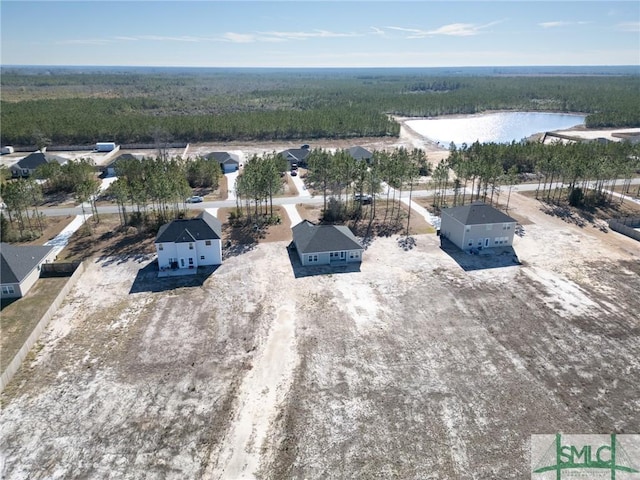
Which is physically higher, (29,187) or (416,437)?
(29,187)

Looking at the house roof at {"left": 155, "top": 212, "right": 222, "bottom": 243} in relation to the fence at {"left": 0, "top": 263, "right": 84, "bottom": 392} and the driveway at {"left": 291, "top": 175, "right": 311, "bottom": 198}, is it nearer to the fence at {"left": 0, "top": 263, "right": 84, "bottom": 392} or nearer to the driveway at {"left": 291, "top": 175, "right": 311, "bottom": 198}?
the fence at {"left": 0, "top": 263, "right": 84, "bottom": 392}

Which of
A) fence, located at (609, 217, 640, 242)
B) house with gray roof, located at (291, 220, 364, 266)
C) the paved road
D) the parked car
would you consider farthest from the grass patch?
fence, located at (609, 217, 640, 242)

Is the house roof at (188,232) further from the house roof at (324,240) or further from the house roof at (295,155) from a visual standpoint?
the house roof at (295,155)

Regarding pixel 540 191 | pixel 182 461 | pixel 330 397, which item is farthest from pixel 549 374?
pixel 540 191

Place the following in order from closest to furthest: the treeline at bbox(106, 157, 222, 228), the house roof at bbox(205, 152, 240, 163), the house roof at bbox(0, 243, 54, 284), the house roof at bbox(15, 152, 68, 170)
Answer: the house roof at bbox(0, 243, 54, 284)
the treeline at bbox(106, 157, 222, 228)
the house roof at bbox(15, 152, 68, 170)
the house roof at bbox(205, 152, 240, 163)

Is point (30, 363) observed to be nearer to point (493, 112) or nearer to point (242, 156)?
point (242, 156)

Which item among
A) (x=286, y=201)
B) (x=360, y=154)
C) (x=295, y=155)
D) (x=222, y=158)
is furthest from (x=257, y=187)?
(x=360, y=154)
